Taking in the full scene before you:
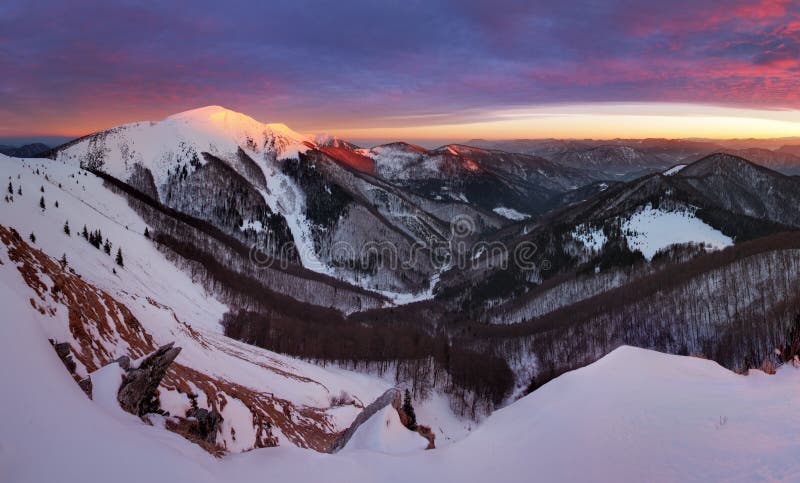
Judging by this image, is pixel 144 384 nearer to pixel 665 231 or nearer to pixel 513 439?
pixel 513 439

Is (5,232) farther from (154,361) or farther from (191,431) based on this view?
(191,431)

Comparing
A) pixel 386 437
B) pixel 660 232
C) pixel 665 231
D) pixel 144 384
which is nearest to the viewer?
pixel 144 384

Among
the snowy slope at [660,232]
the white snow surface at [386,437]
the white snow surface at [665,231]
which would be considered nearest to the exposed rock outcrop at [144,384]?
the white snow surface at [386,437]

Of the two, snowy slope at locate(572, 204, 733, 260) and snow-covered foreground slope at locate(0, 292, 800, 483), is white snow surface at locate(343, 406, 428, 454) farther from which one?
snowy slope at locate(572, 204, 733, 260)

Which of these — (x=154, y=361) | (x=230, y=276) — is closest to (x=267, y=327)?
(x=230, y=276)

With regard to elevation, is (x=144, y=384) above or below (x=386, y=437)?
above

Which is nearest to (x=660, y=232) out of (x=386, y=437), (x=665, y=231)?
(x=665, y=231)

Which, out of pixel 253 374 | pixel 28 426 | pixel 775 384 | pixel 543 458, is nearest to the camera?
pixel 28 426
